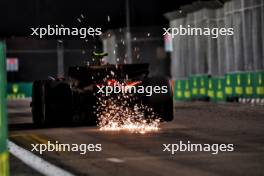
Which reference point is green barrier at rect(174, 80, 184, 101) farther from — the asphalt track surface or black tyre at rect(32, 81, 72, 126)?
the asphalt track surface

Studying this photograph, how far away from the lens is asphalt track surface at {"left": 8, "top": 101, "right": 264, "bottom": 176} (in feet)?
42.4

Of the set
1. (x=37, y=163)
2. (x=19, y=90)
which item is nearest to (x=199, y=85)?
(x=37, y=163)

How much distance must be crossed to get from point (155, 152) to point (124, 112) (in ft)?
30.0

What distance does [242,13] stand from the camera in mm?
48531

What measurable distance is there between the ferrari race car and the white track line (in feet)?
23.7

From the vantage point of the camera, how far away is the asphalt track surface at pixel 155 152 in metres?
12.9

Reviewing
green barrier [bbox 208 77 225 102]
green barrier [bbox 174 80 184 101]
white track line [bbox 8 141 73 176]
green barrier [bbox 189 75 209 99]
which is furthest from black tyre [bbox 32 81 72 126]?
green barrier [bbox 174 80 184 101]

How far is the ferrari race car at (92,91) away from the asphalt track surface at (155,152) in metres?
0.63

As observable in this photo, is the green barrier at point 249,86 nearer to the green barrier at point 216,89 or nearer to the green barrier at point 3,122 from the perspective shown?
the green barrier at point 216,89

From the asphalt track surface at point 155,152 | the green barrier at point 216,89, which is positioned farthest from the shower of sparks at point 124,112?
the green barrier at point 216,89

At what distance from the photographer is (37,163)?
14.4 metres

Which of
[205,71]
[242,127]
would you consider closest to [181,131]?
[242,127]

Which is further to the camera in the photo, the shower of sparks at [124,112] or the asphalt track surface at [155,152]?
the shower of sparks at [124,112]

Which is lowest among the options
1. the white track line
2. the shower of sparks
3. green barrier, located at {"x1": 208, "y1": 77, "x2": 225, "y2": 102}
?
the white track line
